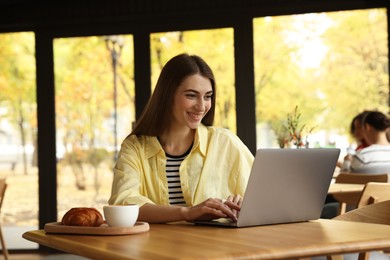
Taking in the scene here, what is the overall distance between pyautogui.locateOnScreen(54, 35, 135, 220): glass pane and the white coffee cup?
589cm

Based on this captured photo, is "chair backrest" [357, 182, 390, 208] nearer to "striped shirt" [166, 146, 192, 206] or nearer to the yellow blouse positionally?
the yellow blouse

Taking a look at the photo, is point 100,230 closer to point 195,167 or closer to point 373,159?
point 195,167

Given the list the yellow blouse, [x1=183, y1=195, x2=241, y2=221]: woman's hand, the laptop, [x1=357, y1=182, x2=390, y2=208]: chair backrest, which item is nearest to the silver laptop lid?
the laptop

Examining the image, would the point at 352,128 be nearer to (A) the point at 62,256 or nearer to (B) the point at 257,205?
(A) the point at 62,256

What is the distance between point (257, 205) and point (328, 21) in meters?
5.86

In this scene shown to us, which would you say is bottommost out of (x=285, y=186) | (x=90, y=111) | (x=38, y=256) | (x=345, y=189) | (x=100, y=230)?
(x=38, y=256)

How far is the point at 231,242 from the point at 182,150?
1.07 meters

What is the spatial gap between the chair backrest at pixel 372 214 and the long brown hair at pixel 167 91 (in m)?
0.69

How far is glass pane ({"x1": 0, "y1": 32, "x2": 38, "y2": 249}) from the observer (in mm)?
8273

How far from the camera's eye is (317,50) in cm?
812

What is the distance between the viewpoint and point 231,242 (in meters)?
1.98

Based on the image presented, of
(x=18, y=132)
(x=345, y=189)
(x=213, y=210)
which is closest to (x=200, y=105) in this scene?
(x=213, y=210)

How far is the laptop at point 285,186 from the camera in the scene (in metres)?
2.28

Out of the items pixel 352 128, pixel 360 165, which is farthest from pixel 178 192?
pixel 352 128
